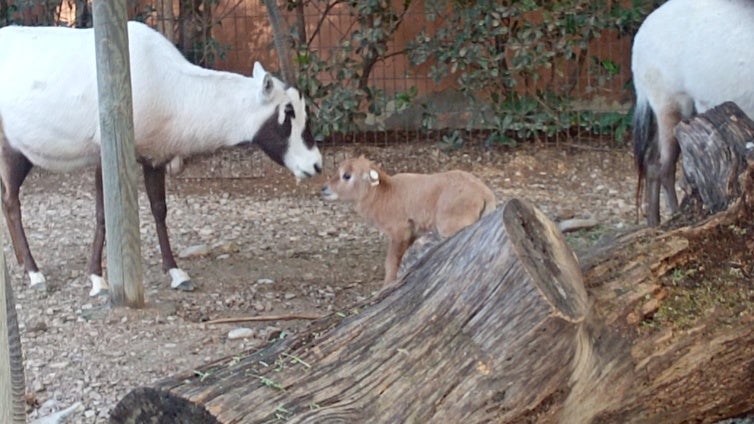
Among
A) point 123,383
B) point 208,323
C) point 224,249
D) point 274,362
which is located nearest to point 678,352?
point 274,362

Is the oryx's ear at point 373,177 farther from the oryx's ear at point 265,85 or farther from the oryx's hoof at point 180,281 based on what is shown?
the oryx's hoof at point 180,281

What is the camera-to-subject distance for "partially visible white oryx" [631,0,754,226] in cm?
577

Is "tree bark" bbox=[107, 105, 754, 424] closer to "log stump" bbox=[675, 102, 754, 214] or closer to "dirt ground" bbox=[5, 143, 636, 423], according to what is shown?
"log stump" bbox=[675, 102, 754, 214]

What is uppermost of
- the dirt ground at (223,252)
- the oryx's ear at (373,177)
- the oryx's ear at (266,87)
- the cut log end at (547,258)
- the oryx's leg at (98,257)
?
the oryx's ear at (266,87)

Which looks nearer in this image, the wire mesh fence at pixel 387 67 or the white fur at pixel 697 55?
the white fur at pixel 697 55

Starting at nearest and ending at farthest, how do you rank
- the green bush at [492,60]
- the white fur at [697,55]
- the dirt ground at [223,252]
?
1. the dirt ground at [223,252]
2. the white fur at [697,55]
3. the green bush at [492,60]

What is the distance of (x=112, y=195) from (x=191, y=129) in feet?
2.47

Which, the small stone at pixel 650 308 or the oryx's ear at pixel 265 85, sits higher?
the oryx's ear at pixel 265 85

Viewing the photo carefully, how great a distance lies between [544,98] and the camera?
9102 mm

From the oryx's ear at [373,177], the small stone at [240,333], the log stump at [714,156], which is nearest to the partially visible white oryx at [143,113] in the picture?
the oryx's ear at [373,177]

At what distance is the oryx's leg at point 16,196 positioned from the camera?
616 cm

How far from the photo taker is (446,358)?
3.14 metres

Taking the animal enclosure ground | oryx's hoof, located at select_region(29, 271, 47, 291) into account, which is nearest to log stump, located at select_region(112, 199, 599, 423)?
the animal enclosure ground

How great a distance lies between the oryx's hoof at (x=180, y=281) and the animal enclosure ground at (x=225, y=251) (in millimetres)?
56
